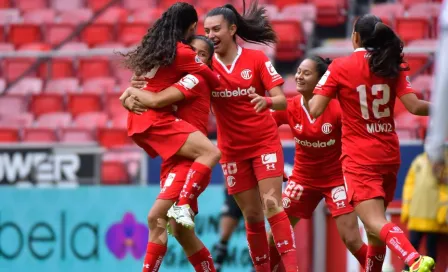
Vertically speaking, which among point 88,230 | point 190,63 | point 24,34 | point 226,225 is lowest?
Result: point 88,230

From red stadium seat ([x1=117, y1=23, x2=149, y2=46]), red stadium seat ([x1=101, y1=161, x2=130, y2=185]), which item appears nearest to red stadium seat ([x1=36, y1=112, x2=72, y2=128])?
red stadium seat ([x1=117, y1=23, x2=149, y2=46])

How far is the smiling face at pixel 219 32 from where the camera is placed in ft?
25.4

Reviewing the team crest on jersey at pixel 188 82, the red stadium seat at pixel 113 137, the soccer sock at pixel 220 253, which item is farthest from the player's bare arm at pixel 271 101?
the red stadium seat at pixel 113 137

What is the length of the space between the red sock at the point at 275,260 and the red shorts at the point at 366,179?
1.32m

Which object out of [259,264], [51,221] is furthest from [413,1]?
[259,264]

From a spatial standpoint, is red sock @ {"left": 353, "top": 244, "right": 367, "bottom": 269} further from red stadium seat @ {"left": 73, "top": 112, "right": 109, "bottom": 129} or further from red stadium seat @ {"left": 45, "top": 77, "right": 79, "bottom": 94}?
red stadium seat @ {"left": 45, "top": 77, "right": 79, "bottom": 94}

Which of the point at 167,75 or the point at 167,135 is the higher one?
the point at 167,75

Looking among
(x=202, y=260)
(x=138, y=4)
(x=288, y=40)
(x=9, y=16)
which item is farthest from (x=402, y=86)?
(x=9, y=16)

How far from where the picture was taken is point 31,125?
1470cm

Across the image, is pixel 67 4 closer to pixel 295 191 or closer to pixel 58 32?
pixel 58 32

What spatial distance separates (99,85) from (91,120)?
858mm

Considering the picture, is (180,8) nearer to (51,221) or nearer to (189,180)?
(189,180)

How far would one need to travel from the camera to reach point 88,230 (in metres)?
11.1

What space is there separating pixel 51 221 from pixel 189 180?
4.54 m
